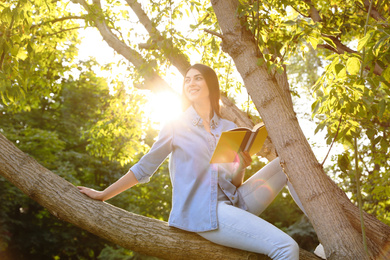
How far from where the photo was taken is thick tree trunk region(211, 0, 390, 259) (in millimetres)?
2295

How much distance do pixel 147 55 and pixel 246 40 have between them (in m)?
1.99

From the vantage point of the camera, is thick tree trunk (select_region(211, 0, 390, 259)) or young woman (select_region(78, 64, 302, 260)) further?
young woman (select_region(78, 64, 302, 260))

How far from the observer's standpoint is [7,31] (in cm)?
292

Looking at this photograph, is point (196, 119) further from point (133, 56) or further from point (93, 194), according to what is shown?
point (133, 56)

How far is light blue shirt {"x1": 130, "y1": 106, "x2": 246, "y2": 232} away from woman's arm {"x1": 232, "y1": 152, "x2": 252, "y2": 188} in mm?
44

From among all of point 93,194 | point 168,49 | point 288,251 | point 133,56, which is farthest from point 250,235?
point 133,56

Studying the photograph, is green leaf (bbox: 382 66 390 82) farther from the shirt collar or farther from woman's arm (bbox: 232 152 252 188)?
the shirt collar

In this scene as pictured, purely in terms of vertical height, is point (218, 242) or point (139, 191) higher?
point (139, 191)

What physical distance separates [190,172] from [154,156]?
0.88ft

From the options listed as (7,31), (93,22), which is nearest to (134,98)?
(93,22)

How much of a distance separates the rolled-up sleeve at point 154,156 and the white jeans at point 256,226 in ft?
1.67

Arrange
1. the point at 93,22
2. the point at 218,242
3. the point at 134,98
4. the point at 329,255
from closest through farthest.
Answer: the point at 329,255
the point at 218,242
the point at 93,22
the point at 134,98

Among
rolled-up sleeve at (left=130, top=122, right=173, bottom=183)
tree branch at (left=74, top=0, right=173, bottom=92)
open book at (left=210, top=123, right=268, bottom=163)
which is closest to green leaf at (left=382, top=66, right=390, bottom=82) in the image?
open book at (left=210, top=123, right=268, bottom=163)

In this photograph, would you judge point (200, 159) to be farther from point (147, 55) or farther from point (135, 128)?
point (135, 128)
